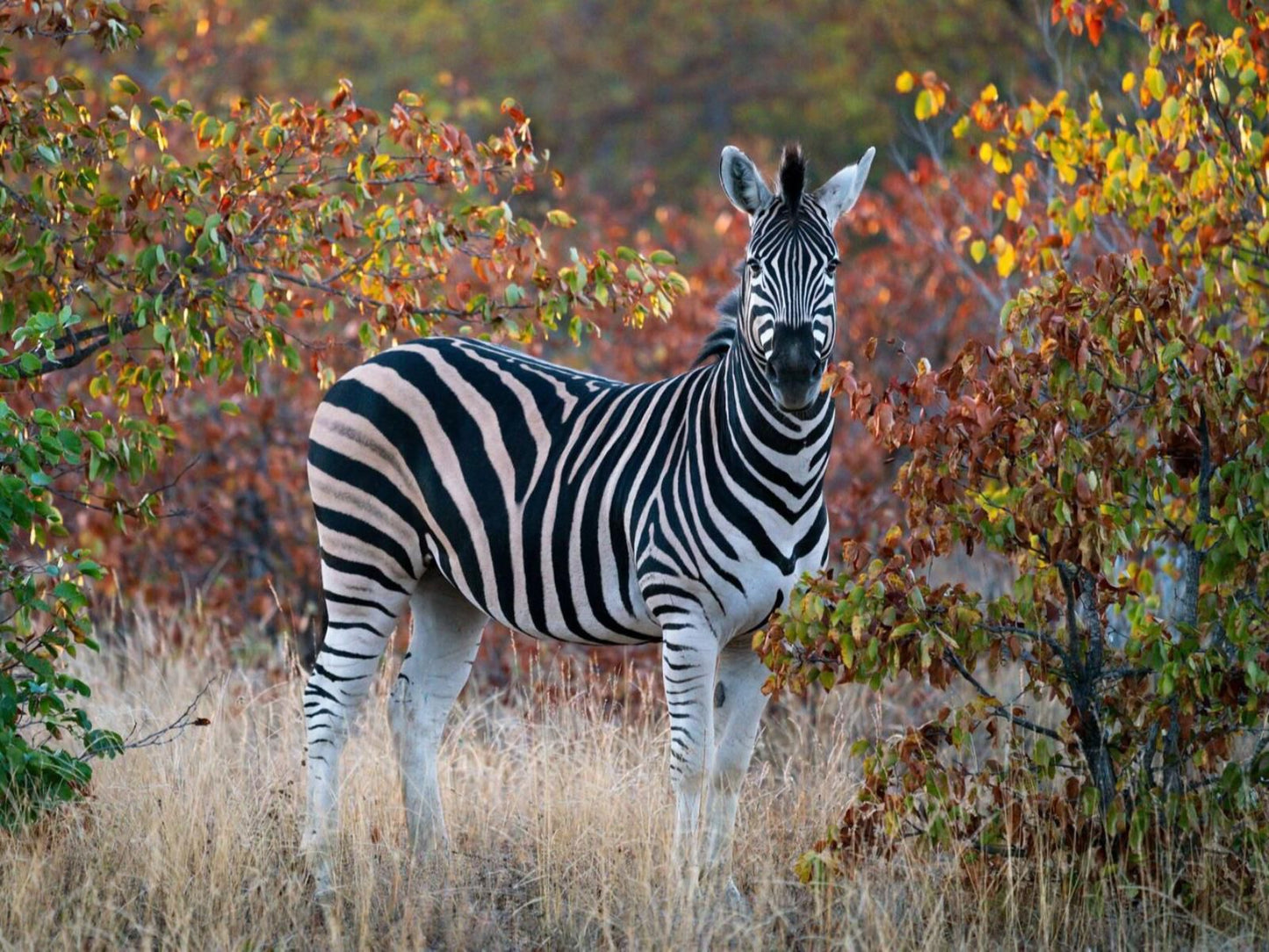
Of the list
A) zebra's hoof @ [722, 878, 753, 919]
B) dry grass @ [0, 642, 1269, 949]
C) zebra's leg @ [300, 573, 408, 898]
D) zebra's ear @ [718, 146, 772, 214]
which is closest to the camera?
dry grass @ [0, 642, 1269, 949]

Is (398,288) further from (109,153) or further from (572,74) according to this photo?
(572,74)

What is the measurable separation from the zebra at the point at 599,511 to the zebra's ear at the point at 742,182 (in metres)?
0.01

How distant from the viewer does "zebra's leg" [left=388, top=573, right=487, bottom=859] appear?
5809mm

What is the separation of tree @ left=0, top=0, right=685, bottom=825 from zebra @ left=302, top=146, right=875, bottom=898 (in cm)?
58

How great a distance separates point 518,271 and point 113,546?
4269mm

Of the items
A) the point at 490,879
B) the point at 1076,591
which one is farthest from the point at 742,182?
the point at 490,879

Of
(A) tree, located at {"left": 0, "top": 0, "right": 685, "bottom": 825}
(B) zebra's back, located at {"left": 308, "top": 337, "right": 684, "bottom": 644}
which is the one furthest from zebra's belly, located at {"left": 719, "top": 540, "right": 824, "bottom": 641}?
(A) tree, located at {"left": 0, "top": 0, "right": 685, "bottom": 825}

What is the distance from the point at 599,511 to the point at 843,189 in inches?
56.6

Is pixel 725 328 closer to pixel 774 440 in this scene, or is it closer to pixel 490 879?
pixel 774 440

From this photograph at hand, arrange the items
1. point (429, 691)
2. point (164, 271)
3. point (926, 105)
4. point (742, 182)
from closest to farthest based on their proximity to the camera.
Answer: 1. point (742, 182)
2. point (429, 691)
3. point (926, 105)
4. point (164, 271)

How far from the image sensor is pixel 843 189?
5.37 m

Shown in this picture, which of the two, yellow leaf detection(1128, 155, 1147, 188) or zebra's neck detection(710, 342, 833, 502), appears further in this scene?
yellow leaf detection(1128, 155, 1147, 188)

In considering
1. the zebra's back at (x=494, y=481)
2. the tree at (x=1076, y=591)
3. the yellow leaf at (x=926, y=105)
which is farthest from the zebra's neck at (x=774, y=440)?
the yellow leaf at (x=926, y=105)

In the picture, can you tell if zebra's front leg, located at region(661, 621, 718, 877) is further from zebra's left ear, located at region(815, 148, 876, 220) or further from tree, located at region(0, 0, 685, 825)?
tree, located at region(0, 0, 685, 825)
